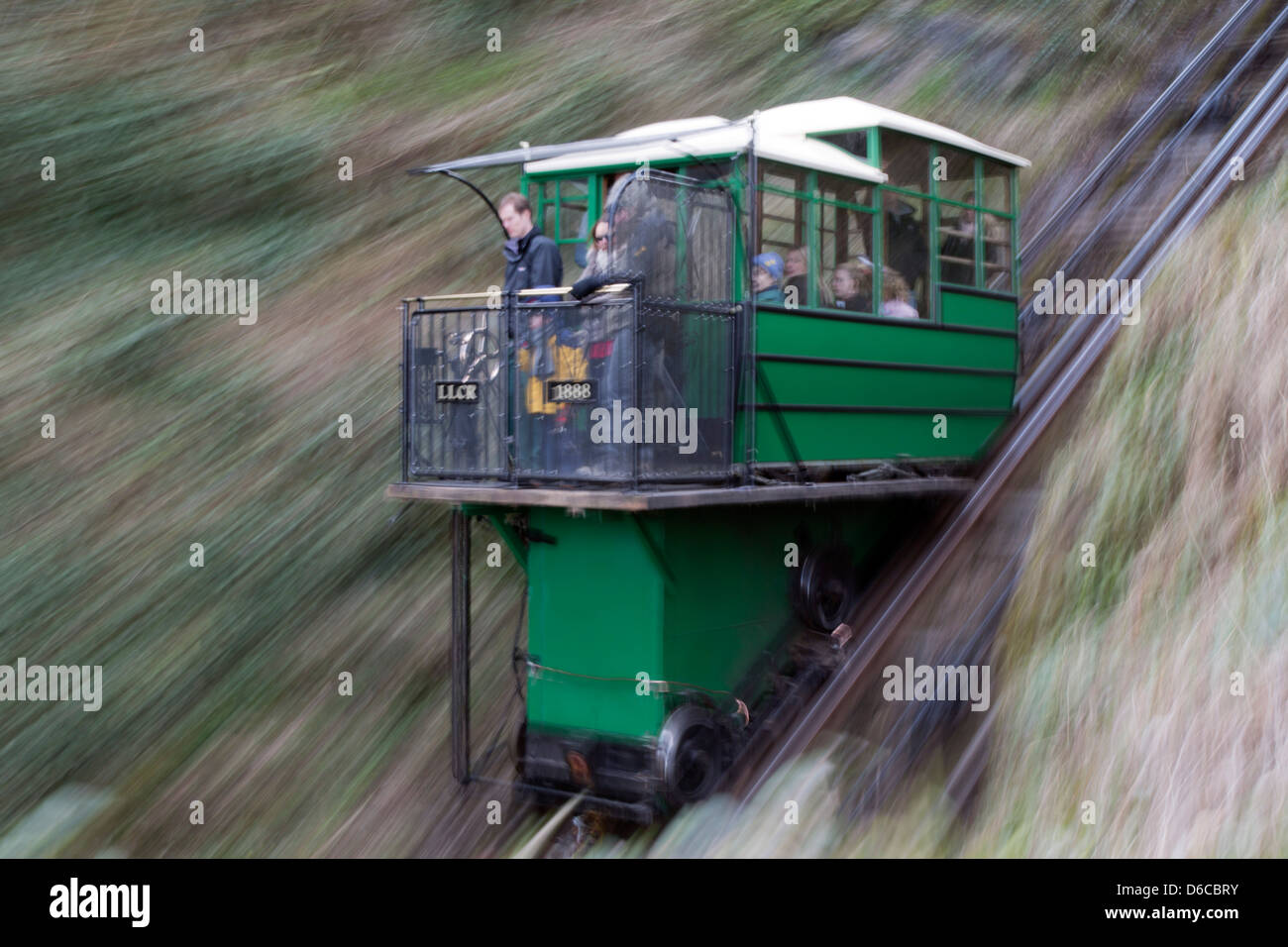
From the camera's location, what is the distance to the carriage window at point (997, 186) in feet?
35.6

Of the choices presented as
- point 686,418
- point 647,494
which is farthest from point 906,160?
point 647,494

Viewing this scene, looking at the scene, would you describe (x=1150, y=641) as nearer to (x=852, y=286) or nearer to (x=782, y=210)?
(x=852, y=286)

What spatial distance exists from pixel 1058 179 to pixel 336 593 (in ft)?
32.3

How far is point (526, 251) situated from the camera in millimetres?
8852

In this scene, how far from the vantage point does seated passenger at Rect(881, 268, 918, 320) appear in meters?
9.73

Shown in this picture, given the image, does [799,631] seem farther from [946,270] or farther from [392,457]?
[392,457]

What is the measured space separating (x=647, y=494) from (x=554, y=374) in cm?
112

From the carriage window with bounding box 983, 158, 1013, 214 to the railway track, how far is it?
1268 millimetres

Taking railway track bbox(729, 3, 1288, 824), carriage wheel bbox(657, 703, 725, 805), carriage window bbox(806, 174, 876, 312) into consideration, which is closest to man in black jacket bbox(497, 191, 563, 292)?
carriage window bbox(806, 174, 876, 312)

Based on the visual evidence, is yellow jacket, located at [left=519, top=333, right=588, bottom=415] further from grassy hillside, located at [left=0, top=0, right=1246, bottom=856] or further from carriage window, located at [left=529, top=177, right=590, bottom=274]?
grassy hillside, located at [left=0, top=0, right=1246, bottom=856]

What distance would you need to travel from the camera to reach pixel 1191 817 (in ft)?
20.6

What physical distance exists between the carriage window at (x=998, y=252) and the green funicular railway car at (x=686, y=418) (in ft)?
2.76

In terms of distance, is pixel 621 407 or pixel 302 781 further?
pixel 302 781

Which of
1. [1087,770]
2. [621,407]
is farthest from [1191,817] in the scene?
[621,407]
